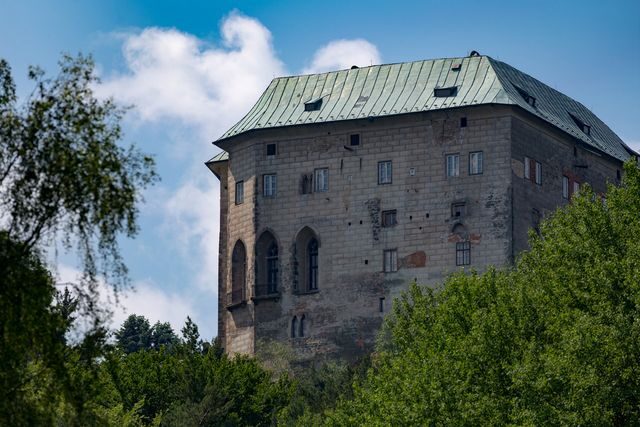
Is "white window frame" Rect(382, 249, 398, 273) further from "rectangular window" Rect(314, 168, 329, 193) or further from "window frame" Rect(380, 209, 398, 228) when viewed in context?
"rectangular window" Rect(314, 168, 329, 193)

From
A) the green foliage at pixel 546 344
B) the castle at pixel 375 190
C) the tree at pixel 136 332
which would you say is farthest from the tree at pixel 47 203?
the tree at pixel 136 332

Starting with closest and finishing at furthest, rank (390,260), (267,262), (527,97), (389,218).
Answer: (390,260) → (389,218) → (527,97) → (267,262)

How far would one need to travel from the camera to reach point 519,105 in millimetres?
97000

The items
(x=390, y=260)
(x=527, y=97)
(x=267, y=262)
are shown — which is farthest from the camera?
(x=267, y=262)

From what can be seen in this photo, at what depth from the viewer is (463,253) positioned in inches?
3784

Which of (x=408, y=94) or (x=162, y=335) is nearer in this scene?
(x=408, y=94)

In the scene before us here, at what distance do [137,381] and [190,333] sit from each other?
223 inches

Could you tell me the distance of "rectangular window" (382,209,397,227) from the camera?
97.9 metres

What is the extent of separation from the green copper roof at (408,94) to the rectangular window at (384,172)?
229 centimetres

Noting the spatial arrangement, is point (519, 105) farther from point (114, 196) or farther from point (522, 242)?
point (114, 196)

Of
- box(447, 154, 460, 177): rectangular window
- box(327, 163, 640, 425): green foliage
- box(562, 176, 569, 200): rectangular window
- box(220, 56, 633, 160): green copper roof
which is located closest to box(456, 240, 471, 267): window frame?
box(447, 154, 460, 177): rectangular window

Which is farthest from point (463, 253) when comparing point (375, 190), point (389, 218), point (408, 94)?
point (408, 94)

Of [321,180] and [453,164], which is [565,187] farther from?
[321,180]

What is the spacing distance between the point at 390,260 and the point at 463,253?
136 inches
